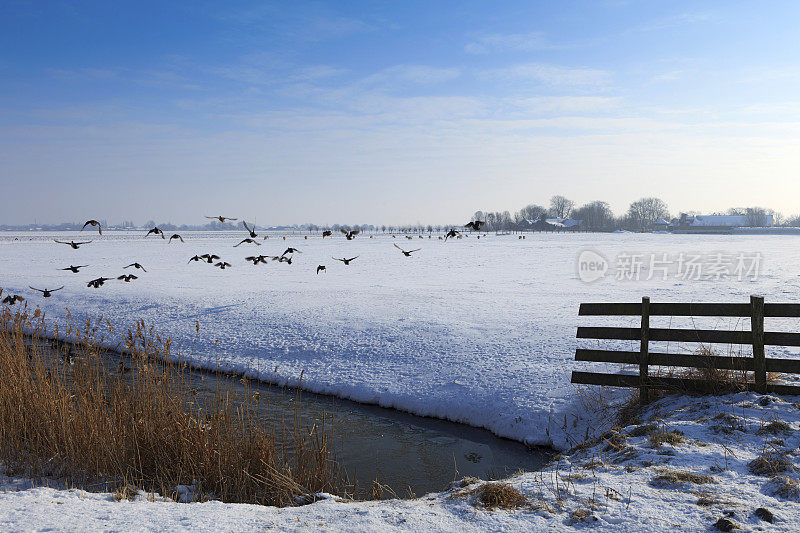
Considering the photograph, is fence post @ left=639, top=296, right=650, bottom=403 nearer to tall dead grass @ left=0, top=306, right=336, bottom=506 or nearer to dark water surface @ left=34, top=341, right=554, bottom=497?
dark water surface @ left=34, top=341, right=554, bottom=497

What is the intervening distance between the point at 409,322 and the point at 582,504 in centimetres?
1085

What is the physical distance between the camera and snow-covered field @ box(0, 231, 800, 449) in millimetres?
10562

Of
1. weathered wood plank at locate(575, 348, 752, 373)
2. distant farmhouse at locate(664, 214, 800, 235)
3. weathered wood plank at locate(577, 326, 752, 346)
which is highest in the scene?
distant farmhouse at locate(664, 214, 800, 235)

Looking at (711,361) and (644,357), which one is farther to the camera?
(644,357)

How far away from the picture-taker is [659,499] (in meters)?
5.02

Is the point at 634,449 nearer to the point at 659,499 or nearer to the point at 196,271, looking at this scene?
the point at 659,499

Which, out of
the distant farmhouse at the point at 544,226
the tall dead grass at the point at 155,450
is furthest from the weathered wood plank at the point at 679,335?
the distant farmhouse at the point at 544,226

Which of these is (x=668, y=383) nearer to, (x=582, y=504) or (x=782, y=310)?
(x=782, y=310)

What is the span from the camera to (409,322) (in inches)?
620

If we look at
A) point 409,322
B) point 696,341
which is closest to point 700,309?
point 696,341

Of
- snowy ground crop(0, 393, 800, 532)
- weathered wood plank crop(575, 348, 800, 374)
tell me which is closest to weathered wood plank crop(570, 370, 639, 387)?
weathered wood plank crop(575, 348, 800, 374)

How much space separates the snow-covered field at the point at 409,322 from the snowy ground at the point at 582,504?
2.14 meters

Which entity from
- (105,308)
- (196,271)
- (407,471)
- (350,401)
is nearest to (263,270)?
(196,271)

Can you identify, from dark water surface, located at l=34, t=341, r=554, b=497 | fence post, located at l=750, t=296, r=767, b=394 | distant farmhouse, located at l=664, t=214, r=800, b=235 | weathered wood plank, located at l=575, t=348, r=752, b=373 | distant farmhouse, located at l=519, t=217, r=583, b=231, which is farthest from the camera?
distant farmhouse, located at l=519, t=217, r=583, b=231
